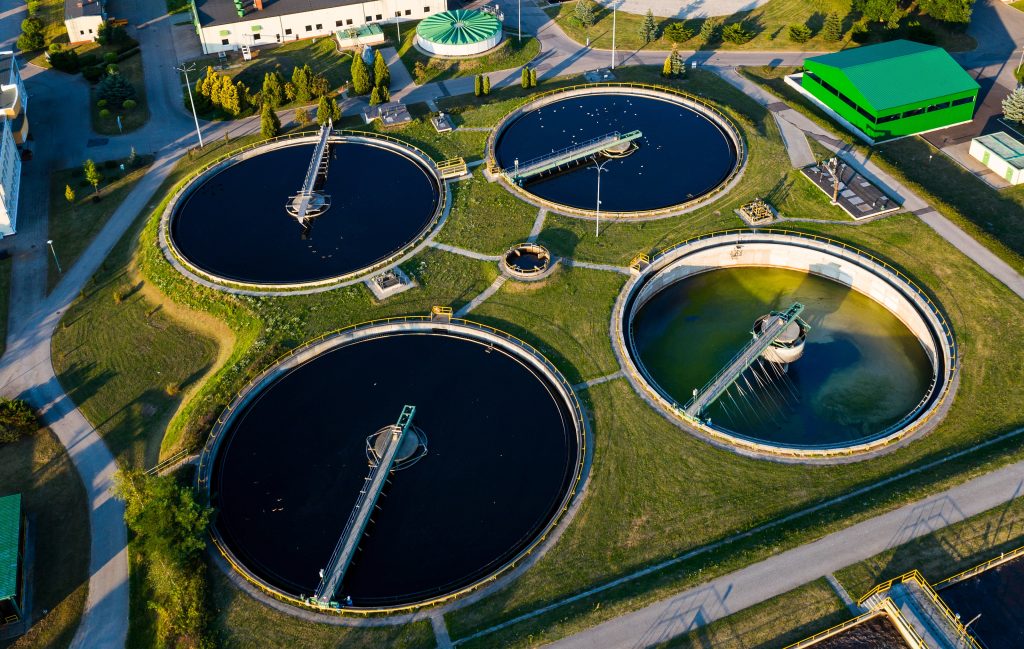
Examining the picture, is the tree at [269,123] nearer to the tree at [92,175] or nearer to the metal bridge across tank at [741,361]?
the tree at [92,175]

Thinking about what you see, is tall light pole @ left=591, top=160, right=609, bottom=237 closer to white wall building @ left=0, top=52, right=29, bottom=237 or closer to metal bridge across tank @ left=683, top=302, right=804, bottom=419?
metal bridge across tank @ left=683, top=302, right=804, bottom=419

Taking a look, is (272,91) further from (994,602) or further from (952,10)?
(994,602)

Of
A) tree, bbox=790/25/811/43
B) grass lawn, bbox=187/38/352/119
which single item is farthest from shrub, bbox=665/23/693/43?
grass lawn, bbox=187/38/352/119

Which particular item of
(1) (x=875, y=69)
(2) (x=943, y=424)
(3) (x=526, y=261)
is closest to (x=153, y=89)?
(3) (x=526, y=261)

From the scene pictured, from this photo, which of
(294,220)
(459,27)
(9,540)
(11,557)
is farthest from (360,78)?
(11,557)

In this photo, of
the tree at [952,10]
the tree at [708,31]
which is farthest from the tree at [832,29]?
the tree at [708,31]
